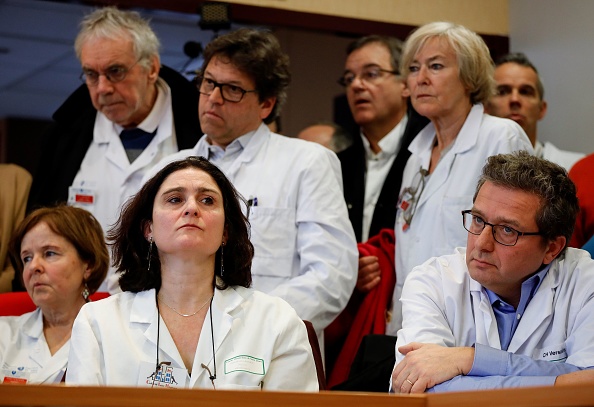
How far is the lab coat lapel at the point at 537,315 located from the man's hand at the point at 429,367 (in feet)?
0.65

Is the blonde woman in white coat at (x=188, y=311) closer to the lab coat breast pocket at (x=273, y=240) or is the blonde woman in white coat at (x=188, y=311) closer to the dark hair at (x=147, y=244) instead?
the dark hair at (x=147, y=244)

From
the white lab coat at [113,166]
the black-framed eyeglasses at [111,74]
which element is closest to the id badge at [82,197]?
the white lab coat at [113,166]

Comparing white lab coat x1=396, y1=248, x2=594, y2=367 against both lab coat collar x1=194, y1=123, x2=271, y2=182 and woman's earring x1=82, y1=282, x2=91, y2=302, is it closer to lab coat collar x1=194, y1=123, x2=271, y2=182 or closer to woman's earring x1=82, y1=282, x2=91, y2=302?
lab coat collar x1=194, y1=123, x2=271, y2=182

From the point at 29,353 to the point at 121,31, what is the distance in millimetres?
1379

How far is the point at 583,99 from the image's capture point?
15.5 feet

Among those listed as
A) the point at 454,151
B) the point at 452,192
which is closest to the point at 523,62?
the point at 454,151

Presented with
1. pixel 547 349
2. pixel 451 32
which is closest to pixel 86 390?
pixel 547 349

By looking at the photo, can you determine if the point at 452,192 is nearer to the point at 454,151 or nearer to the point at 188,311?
the point at 454,151

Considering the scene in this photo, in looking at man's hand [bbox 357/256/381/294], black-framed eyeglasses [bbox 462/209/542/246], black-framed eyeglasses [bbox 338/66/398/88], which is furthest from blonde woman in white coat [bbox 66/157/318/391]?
black-framed eyeglasses [bbox 338/66/398/88]

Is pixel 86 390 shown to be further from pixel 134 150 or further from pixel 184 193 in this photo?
pixel 134 150

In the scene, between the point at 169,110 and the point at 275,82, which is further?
the point at 169,110

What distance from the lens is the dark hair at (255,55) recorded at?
343cm

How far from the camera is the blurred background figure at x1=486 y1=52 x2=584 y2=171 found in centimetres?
417

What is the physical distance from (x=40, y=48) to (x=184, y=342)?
233 inches
